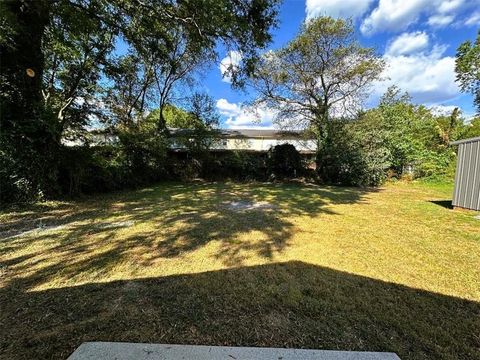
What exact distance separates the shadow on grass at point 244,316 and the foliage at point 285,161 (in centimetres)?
1228

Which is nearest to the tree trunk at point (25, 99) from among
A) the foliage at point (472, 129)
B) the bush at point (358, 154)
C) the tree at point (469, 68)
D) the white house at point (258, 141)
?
the white house at point (258, 141)

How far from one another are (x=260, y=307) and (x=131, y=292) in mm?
1376

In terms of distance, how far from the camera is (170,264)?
3.38 meters

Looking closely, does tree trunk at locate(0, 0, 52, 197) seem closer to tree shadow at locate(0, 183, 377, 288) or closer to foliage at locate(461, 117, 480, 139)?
tree shadow at locate(0, 183, 377, 288)

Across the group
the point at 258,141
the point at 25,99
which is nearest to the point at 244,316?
the point at 25,99

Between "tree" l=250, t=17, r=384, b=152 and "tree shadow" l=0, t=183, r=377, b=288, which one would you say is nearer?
"tree shadow" l=0, t=183, r=377, b=288

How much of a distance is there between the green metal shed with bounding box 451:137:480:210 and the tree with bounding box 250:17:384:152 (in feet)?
27.1

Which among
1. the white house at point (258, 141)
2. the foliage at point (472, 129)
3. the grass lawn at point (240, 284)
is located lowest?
the grass lawn at point (240, 284)

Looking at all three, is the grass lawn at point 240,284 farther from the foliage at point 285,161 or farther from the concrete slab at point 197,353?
the foliage at point 285,161

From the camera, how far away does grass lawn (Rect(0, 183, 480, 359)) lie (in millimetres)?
2016

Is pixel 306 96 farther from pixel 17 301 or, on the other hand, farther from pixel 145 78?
pixel 17 301

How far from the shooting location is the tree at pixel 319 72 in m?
14.5

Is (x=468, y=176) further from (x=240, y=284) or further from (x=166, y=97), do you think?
(x=166, y=97)

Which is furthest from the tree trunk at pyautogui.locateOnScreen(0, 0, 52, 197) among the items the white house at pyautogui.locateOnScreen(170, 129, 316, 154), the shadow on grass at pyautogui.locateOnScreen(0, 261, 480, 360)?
the white house at pyautogui.locateOnScreen(170, 129, 316, 154)
